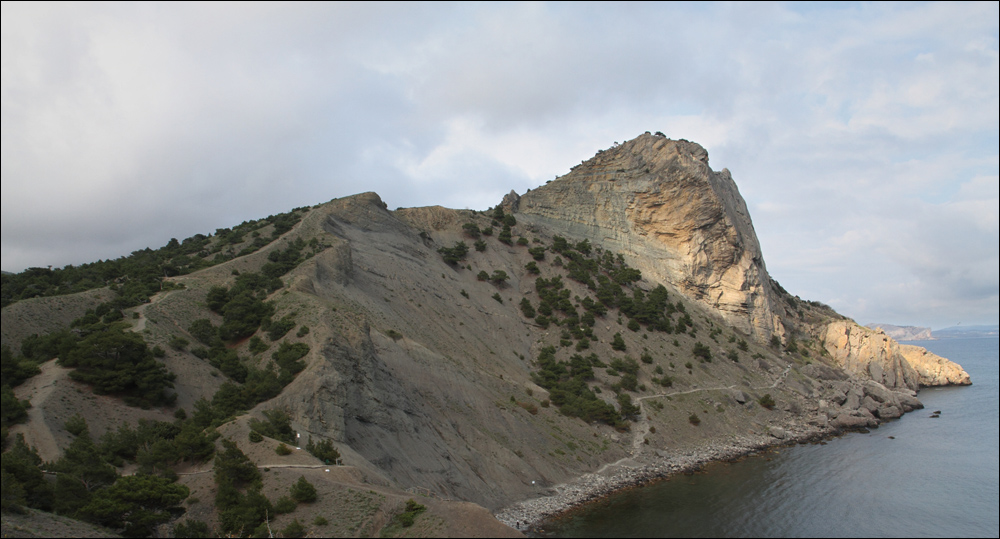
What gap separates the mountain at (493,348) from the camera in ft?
80.8

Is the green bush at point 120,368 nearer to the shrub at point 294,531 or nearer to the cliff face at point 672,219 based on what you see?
the shrub at point 294,531

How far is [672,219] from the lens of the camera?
7550 centimetres

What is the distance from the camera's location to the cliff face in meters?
73.1

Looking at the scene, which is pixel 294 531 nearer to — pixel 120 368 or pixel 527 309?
pixel 120 368

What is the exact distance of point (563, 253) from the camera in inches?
2844

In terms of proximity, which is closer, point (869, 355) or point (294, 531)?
point (294, 531)

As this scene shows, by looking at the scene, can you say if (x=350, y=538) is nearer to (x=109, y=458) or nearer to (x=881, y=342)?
(x=109, y=458)

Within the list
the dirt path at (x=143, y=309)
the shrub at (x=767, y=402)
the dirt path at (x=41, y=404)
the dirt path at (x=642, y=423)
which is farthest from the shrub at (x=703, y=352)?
the dirt path at (x=41, y=404)

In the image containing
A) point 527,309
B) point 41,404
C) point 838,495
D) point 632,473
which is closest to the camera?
point 41,404

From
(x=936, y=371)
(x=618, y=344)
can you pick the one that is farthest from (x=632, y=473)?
(x=936, y=371)

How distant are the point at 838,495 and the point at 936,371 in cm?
7519

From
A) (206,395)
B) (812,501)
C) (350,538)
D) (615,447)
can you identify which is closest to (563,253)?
(615,447)

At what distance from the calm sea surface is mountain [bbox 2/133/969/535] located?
3826 mm

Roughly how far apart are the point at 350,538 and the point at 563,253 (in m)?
57.9
